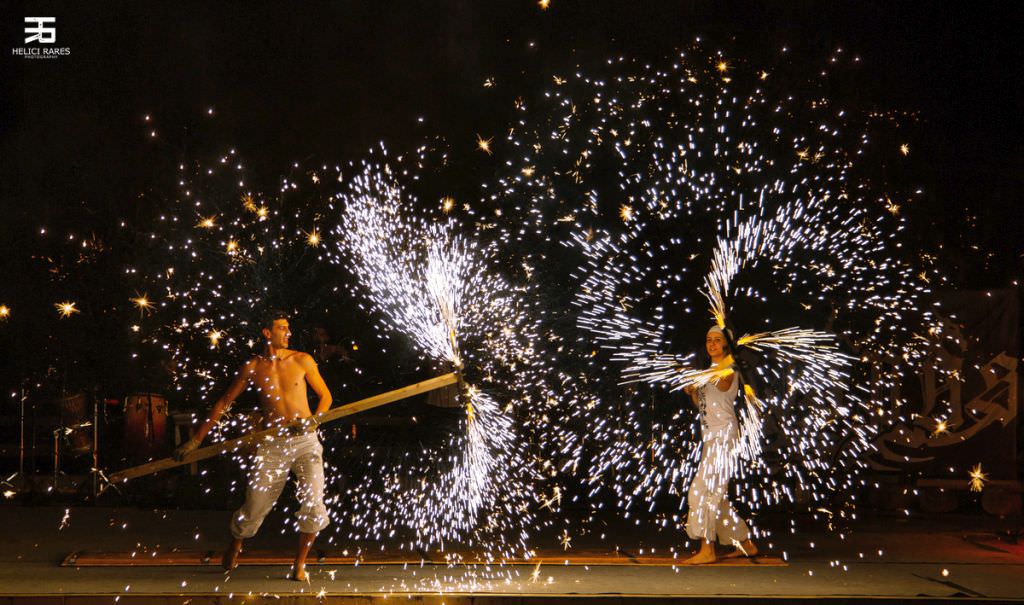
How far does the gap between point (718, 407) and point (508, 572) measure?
1972mm

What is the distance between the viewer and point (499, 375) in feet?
31.8

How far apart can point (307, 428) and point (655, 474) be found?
188 inches

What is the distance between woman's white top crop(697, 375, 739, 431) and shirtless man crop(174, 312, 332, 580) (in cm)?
282

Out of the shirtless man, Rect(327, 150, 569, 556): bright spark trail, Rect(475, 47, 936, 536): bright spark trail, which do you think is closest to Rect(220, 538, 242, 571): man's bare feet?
the shirtless man

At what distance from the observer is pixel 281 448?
684 centimetres

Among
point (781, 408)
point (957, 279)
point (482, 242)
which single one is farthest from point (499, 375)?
point (957, 279)

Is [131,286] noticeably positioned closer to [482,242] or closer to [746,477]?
[482,242]

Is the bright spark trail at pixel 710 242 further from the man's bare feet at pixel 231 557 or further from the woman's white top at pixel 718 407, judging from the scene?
the man's bare feet at pixel 231 557

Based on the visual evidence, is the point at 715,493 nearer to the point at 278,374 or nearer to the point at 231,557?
the point at 278,374

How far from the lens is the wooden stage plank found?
24.1 feet

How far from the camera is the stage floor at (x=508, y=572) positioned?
630cm

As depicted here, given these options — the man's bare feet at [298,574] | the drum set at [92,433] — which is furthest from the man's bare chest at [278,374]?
the drum set at [92,433]

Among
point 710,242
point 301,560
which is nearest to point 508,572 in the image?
point 301,560

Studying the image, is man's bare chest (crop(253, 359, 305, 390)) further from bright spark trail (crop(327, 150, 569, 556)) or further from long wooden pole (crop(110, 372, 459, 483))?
bright spark trail (crop(327, 150, 569, 556))
